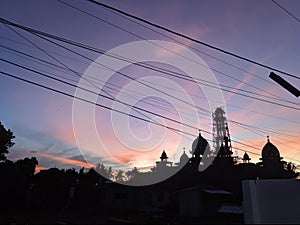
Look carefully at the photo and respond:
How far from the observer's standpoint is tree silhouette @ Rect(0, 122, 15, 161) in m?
45.2

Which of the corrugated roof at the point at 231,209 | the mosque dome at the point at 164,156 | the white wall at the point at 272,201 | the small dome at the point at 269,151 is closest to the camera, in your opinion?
the white wall at the point at 272,201

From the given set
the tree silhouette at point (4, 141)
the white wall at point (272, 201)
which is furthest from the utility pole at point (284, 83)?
the tree silhouette at point (4, 141)

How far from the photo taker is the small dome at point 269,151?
5538 centimetres

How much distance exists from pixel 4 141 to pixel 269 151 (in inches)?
1919

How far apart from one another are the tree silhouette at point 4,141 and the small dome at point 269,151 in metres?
47.4

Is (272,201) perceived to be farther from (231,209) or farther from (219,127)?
(219,127)

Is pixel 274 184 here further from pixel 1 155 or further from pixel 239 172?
pixel 1 155

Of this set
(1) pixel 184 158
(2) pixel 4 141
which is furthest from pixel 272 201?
(1) pixel 184 158

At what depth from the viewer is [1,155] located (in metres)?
45.8

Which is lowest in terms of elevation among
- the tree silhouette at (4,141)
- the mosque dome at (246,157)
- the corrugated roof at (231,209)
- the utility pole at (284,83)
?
the corrugated roof at (231,209)

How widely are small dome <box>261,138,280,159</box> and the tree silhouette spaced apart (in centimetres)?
4735

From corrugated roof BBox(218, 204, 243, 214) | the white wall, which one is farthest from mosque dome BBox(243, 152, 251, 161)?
the white wall

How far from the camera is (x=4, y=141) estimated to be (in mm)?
→ 45406

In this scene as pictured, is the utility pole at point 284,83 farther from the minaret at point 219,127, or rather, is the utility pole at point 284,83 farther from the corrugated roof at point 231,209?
the minaret at point 219,127
